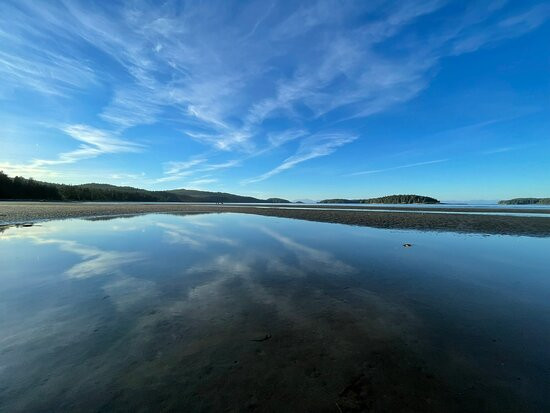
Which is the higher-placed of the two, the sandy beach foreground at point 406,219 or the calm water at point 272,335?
the sandy beach foreground at point 406,219

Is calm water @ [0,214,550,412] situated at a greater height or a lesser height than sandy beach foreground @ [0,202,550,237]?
lesser

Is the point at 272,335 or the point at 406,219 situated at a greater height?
the point at 406,219

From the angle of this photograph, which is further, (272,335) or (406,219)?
(406,219)

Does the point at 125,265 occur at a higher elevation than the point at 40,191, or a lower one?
lower

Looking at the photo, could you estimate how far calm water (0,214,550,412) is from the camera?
4113mm

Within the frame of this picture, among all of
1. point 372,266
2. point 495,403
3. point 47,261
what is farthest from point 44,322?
point 372,266

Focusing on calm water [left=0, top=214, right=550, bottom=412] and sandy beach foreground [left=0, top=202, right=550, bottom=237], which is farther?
sandy beach foreground [left=0, top=202, right=550, bottom=237]

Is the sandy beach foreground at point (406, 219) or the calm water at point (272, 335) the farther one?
the sandy beach foreground at point (406, 219)

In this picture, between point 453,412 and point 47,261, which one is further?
point 47,261

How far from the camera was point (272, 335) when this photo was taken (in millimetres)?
6004

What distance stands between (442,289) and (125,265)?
42.0 ft

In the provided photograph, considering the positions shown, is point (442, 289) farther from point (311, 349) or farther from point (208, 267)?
point (208, 267)

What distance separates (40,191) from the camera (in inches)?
4535

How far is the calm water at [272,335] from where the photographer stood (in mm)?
4113
